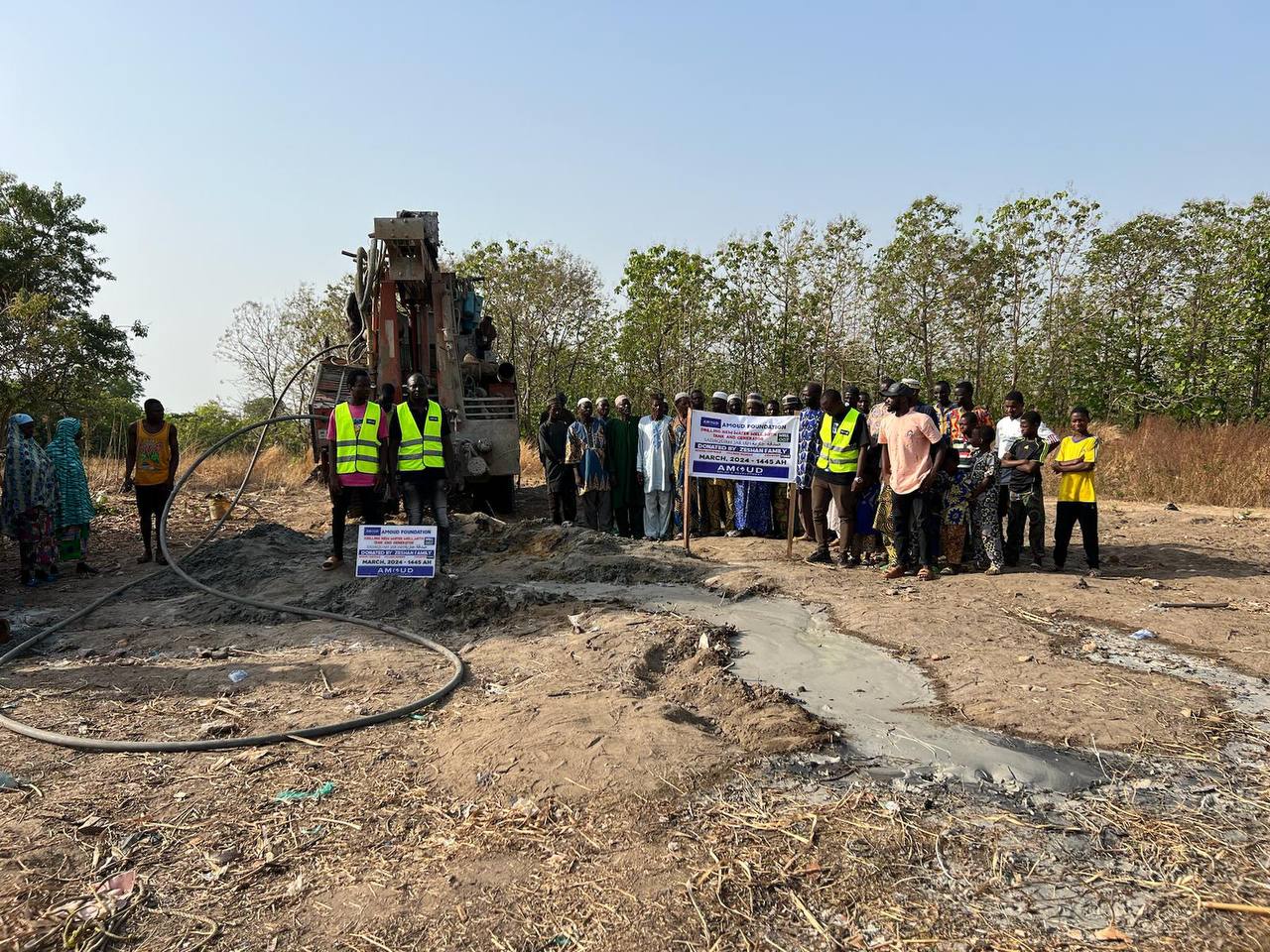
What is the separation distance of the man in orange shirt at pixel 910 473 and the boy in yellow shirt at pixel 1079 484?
1.09 m

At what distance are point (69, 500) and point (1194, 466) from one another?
14918mm

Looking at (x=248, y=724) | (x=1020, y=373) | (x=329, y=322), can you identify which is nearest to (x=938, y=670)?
(x=248, y=724)

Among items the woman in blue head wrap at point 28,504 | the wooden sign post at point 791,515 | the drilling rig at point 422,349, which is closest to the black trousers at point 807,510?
the wooden sign post at point 791,515

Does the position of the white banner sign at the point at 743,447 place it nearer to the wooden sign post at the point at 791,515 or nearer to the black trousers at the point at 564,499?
the wooden sign post at the point at 791,515

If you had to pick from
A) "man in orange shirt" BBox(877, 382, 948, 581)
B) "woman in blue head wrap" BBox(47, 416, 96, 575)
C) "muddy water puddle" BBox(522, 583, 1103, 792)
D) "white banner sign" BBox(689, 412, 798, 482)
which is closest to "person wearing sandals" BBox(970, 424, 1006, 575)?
"man in orange shirt" BBox(877, 382, 948, 581)

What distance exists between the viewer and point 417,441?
22.1 feet

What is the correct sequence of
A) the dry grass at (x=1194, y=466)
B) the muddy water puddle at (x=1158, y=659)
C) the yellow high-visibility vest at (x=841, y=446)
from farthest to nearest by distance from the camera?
1. the dry grass at (x=1194, y=466)
2. the yellow high-visibility vest at (x=841, y=446)
3. the muddy water puddle at (x=1158, y=659)

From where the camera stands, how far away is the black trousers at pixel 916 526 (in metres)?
6.54

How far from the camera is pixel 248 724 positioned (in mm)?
3709

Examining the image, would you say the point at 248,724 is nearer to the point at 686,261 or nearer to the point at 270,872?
the point at 270,872

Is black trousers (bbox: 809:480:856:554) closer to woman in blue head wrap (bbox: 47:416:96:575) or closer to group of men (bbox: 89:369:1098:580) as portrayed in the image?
group of men (bbox: 89:369:1098:580)

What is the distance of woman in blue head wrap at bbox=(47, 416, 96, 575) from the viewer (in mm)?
7602

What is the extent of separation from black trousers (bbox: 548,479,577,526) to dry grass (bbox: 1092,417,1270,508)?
9.10 meters

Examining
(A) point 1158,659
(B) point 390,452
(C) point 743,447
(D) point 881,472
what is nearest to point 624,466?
(C) point 743,447
